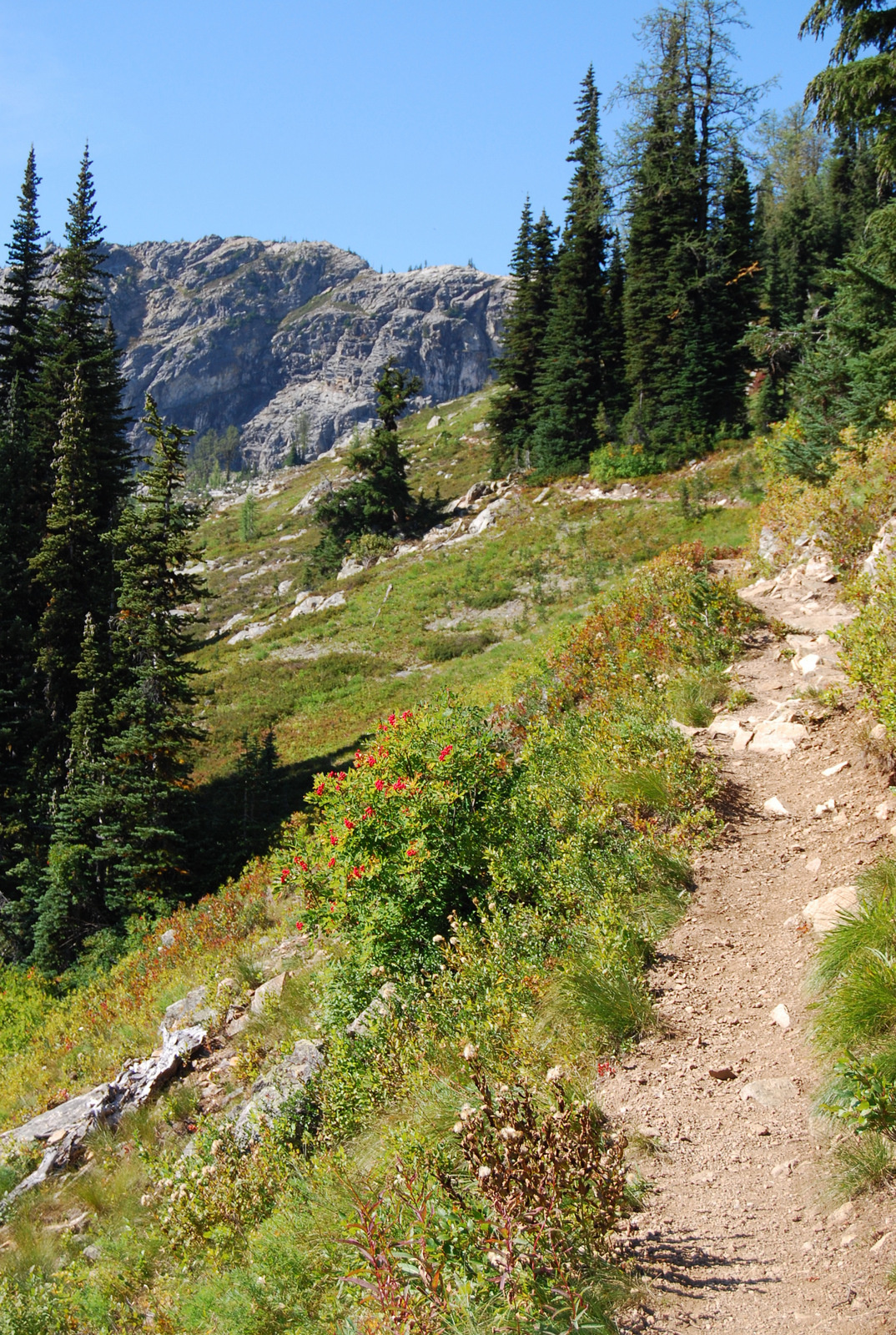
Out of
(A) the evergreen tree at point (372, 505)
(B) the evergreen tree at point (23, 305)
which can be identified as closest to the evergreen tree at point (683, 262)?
(A) the evergreen tree at point (372, 505)

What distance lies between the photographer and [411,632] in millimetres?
29062

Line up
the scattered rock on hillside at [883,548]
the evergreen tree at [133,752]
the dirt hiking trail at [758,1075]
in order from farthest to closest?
1. the evergreen tree at [133,752]
2. the scattered rock on hillside at [883,548]
3. the dirt hiking trail at [758,1075]

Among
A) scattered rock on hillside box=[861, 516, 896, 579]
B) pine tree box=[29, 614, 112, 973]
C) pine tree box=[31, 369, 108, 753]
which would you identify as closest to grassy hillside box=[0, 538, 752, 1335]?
scattered rock on hillside box=[861, 516, 896, 579]

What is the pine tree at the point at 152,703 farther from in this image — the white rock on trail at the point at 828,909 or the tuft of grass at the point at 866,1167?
the tuft of grass at the point at 866,1167

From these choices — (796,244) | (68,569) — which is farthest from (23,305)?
(796,244)

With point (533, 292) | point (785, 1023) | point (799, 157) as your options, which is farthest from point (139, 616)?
point (799, 157)

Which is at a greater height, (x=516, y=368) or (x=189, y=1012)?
(x=516, y=368)

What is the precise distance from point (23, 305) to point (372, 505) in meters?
22.7

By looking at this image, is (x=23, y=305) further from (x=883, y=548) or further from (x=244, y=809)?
(x=883, y=548)

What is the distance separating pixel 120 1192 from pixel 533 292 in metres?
48.1

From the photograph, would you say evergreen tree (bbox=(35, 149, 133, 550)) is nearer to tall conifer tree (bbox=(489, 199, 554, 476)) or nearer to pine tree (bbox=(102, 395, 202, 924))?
pine tree (bbox=(102, 395, 202, 924))

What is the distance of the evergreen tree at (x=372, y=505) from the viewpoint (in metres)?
44.2

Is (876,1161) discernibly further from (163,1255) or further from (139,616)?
(139,616)

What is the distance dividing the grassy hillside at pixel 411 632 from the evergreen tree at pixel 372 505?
3.71 meters
